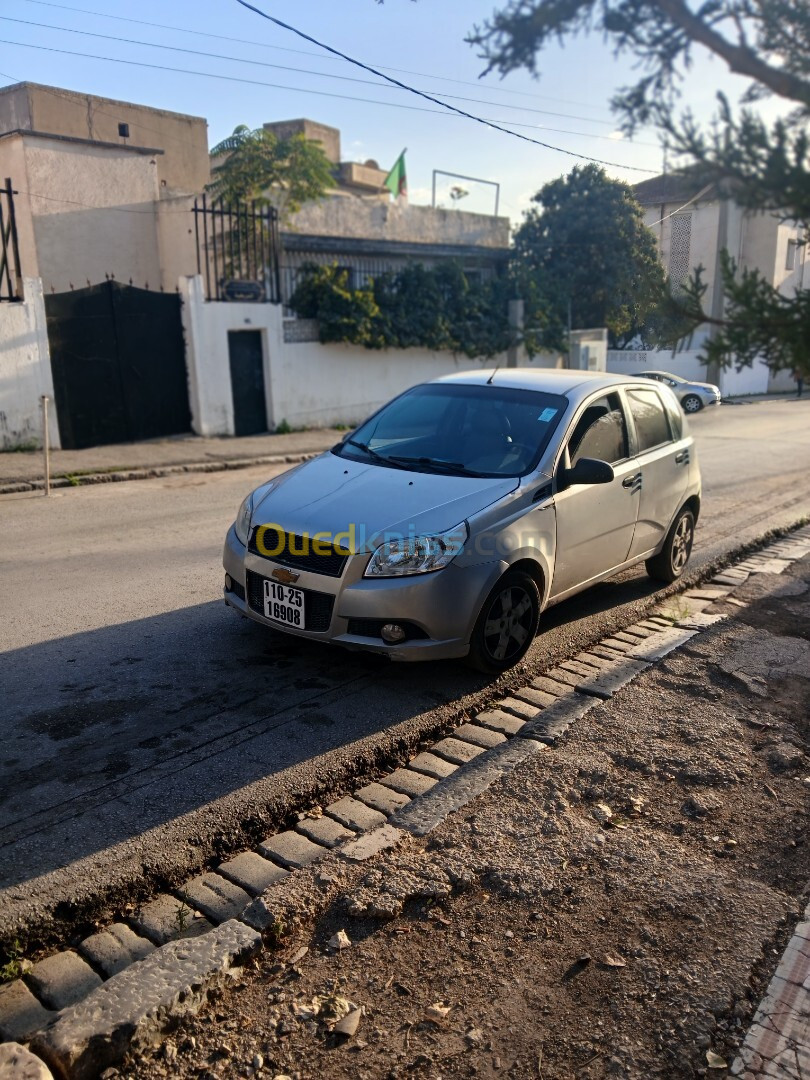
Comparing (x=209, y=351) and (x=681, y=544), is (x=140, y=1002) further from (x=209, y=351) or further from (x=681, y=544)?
(x=209, y=351)

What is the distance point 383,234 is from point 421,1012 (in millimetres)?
21314

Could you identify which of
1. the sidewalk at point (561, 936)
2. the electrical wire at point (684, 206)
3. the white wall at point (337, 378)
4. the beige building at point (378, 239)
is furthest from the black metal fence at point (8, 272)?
the sidewalk at point (561, 936)

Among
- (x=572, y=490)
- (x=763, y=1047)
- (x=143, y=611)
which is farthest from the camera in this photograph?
(x=143, y=611)

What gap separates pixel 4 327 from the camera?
13703 mm

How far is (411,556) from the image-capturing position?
4.88 meters

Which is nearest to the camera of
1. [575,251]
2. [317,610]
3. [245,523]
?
[317,610]

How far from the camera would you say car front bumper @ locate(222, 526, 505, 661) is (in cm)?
481

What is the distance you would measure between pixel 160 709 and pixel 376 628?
122 cm

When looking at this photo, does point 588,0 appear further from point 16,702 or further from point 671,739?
point 16,702

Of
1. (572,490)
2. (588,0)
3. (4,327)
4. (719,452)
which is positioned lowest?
(719,452)

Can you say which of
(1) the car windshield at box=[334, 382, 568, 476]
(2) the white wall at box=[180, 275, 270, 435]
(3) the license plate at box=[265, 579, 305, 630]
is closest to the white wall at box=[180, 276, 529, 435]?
(2) the white wall at box=[180, 275, 270, 435]

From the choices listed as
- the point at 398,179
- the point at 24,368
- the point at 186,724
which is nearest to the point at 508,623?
the point at 186,724

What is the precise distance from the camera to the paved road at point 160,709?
3.63m

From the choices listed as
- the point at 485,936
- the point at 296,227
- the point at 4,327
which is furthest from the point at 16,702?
the point at 296,227
